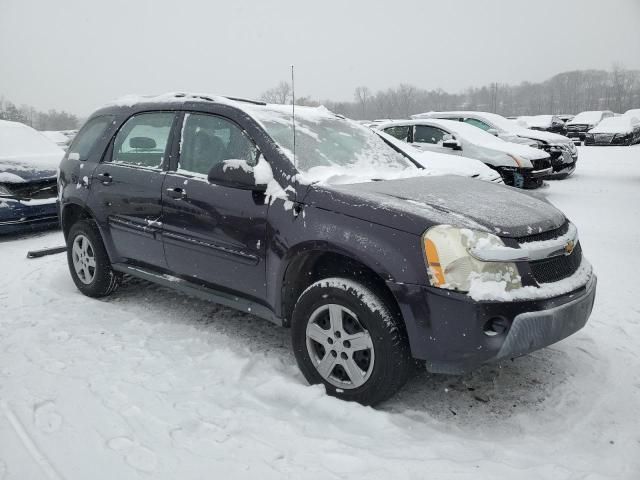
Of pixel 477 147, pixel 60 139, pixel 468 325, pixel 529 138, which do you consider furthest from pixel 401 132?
pixel 60 139

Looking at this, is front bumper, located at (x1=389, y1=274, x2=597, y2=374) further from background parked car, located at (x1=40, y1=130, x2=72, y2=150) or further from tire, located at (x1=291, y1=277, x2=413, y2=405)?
background parked car, located at (x1=40, y1=130, x2=72, y2=150)

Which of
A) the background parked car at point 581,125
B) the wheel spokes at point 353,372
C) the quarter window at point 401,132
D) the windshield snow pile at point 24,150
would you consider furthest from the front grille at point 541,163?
the background parked car at point 581,125

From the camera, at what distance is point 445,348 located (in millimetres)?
2514

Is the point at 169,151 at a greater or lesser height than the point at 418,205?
greater

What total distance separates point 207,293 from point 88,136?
216 cm

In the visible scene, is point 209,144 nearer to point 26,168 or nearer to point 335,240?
point 335,240

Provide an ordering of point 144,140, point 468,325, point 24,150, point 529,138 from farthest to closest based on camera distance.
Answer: point 529,138, point 24,150, point 144,140, point 468,325

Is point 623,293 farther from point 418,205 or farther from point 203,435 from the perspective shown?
point 203,435

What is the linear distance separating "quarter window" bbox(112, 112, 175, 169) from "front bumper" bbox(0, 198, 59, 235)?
3453 mm

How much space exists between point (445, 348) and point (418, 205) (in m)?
0.76

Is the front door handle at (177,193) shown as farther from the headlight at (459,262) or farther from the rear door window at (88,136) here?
the headlight at (459,262)

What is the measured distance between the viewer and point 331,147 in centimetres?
362

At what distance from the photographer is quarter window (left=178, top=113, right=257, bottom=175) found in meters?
3.38

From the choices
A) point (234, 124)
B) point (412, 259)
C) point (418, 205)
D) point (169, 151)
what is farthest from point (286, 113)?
point (412, 259)
